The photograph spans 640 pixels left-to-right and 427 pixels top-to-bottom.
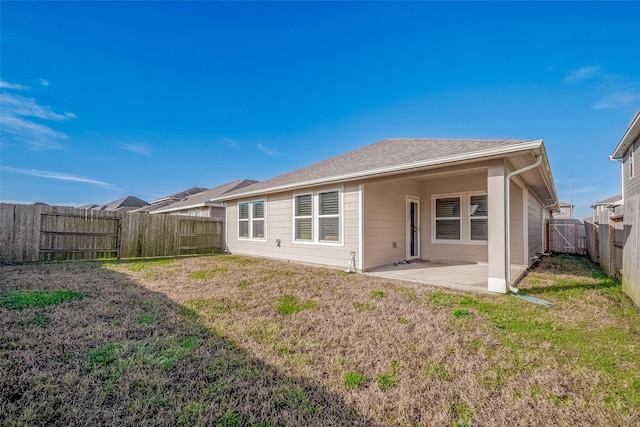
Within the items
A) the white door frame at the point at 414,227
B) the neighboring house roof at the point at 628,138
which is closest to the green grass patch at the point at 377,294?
the white door frame at the point at 414,227

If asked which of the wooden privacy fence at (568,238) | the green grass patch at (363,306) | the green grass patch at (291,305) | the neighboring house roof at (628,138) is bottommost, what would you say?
the green grass patch at (291,305)

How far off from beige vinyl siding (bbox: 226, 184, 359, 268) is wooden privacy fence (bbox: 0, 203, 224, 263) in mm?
1667

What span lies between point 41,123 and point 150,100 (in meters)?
4.60

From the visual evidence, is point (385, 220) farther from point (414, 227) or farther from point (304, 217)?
point (304, 217)

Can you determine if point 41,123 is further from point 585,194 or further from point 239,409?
point 585,194

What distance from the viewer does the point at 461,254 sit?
8312mm

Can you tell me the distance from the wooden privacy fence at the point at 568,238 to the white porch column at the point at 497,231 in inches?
464

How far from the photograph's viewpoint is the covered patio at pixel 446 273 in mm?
5418

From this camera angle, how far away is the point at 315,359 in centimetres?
249

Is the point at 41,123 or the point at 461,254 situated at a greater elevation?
the point at 41,123

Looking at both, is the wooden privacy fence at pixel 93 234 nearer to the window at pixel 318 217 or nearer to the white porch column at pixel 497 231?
the window at pixel 318 217

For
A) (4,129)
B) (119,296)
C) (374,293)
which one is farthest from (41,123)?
(374,293)

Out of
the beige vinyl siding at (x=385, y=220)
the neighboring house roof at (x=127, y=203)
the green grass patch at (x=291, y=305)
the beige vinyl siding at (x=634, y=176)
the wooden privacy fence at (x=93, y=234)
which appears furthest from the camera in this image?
the neighboring house roof at (x=127, y=203)

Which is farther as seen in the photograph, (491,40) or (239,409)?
(491,40)
